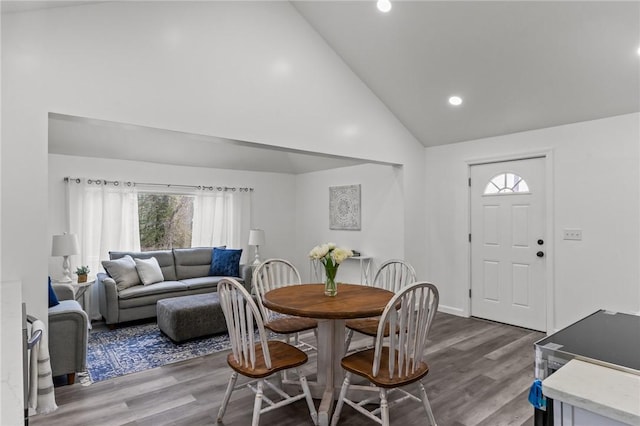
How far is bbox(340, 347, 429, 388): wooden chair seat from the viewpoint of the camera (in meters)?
2.04

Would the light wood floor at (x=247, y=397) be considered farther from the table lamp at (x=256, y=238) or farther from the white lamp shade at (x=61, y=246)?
the table lamp at (x=256, y=238)

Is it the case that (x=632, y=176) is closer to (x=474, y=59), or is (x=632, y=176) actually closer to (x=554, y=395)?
(x=474, y=59)

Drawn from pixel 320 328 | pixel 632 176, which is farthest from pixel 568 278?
→ pixel 320 328

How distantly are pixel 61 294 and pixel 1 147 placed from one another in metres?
1.88

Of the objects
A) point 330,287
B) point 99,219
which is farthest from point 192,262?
point 330,287

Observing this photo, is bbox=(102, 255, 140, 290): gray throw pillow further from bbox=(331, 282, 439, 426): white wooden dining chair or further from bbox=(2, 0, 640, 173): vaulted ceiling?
bbox=(331, 282, 439, 426): white wooden dining chair

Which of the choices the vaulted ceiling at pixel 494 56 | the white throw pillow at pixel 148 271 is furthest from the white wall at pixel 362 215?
the white throw pillow at pixel 148 271

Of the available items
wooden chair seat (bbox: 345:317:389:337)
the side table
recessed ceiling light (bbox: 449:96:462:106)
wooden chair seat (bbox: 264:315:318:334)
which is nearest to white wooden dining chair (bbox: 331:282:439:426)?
wooden chair seat (bbox: 345:317:389:337)

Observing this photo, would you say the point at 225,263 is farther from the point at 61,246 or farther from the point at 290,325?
the point at 290,325

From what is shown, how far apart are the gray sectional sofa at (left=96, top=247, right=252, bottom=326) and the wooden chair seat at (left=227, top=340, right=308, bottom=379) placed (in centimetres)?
266

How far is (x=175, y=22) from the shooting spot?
9.82 feet

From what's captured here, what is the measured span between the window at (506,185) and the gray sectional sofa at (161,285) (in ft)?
11.4

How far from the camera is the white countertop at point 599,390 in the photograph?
0.77 metres

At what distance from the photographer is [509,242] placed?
4480mm
